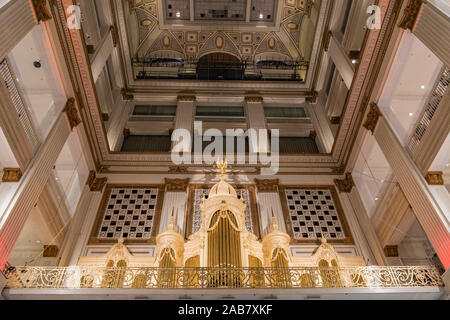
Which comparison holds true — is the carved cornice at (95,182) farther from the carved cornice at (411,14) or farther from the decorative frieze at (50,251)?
the carved cornice at (411,14)

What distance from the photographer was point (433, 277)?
729 centimetres

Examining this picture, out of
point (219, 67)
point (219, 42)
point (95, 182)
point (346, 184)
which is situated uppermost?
point (219, 42)

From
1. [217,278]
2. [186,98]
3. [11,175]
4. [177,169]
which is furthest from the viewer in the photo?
[186,98]

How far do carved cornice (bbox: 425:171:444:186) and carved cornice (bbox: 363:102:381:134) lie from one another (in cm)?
261

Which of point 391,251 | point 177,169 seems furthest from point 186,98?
point 391,251

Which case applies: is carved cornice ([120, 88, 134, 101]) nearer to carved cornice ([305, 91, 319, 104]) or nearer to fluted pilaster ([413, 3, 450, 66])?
carved cornice ([305, 91, 319, 104])

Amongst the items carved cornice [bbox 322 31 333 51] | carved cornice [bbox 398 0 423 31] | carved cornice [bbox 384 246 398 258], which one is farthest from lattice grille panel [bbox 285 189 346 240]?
carved cornice [bbox 322 31 333 51]

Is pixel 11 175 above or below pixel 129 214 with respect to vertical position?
below

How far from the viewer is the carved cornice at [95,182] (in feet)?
39.1

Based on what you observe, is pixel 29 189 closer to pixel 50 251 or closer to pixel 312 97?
pixel 50 251

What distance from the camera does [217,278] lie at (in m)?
7.29

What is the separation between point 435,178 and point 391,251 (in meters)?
3.07

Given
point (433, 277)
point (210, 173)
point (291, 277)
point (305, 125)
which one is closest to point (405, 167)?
point (433, 277)

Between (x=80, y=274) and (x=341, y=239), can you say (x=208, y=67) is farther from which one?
(x=80, y=274)
